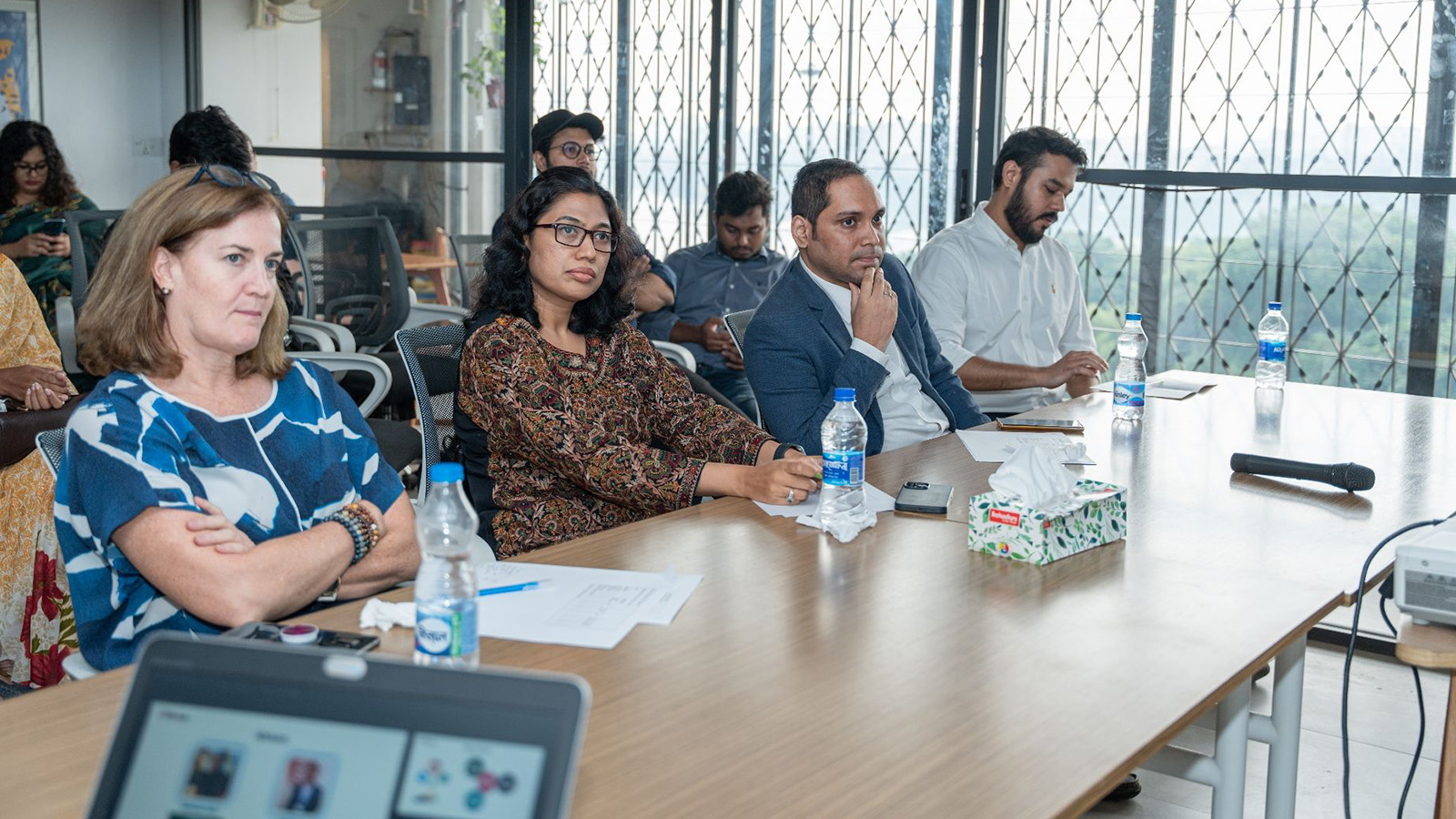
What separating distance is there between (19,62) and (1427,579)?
726 cm

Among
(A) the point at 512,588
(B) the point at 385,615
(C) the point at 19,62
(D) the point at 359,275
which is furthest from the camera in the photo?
(C) the point at 19,62

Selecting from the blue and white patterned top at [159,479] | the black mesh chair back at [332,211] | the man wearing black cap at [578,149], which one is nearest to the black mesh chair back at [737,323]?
the man wearing black cap at [578,149]

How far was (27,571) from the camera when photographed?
294 centimetres

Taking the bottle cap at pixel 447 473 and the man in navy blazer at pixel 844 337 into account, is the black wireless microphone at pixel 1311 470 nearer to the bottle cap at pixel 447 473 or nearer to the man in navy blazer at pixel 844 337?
the man in navy blazer at pixel 844 337

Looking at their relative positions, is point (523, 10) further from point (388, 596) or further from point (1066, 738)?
point (1066, 738)

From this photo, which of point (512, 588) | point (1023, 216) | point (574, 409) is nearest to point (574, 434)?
point (574, 409)

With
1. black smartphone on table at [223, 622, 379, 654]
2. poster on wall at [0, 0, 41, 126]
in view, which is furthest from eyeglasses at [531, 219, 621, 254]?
poster on wall at [0, 0, 41, 126]

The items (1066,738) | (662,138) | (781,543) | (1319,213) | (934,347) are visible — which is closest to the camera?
(1066,738)

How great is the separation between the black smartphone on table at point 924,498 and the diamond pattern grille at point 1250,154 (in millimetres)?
2621

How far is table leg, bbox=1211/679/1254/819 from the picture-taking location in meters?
1.93

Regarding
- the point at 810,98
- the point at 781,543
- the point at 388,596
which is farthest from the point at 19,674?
the point at 810,98

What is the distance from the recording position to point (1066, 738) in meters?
1.35

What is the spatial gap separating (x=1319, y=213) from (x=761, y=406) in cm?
244

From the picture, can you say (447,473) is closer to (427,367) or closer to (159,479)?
(159,479)
